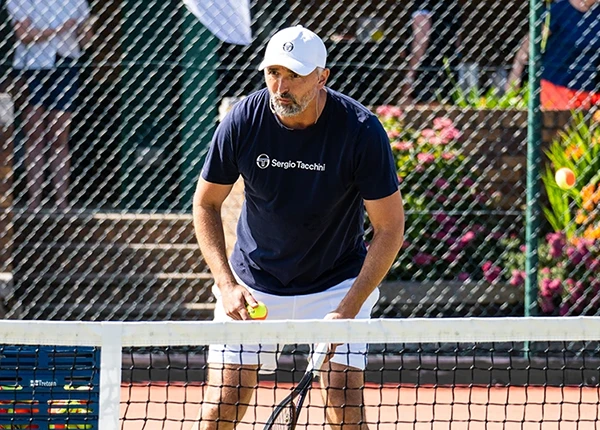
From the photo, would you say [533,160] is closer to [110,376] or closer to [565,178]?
[565,178]

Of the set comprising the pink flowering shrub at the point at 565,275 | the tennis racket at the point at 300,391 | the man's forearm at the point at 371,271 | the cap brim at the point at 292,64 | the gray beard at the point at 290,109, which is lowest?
the pink flowering shrub at the point at 565,275

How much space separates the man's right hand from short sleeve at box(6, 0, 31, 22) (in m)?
4.16

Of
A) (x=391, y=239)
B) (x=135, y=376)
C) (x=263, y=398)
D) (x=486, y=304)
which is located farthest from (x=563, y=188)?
(x=391, y=239)

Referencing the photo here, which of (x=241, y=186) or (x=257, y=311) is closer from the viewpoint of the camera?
(x=257, y=311)

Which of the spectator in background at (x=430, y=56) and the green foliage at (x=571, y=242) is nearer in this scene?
the green foliage at (x=571, y=242)

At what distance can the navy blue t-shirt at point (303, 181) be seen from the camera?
4.14m

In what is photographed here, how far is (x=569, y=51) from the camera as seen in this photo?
7500 mm

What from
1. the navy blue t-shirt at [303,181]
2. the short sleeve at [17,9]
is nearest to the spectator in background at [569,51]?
the short sleeve at [17,9]

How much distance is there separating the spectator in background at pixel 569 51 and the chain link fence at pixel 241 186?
0.02 metres

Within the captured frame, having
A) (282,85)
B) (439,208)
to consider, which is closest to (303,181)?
(282,85)

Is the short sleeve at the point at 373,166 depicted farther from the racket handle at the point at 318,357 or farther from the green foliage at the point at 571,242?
the green foliage at the point at 571,242

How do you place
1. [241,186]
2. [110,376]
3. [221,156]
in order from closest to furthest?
[110,376] < [221,156] < [241,186]

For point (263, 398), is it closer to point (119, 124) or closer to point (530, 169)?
point (530, 169)

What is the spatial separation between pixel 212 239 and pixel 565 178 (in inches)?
141
